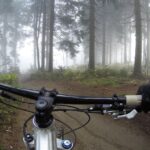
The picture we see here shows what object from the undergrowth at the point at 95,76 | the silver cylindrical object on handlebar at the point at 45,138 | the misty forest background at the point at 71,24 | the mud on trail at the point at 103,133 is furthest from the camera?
the misty forest background at the point at 71,24

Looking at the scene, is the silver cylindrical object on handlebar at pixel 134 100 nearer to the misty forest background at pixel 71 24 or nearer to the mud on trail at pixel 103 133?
the mud on trail at pixel 103 133

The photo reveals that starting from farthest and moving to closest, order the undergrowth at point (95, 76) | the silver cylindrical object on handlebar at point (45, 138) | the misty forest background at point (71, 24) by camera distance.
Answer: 1. the misty forest background at point (71, 24)
2. the undergrowth at point (95, 76)
3. the silver cylindrical object on handlebar at point (45, 138)

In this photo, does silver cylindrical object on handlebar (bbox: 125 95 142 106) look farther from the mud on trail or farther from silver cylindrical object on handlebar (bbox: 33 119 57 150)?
the mud on trail

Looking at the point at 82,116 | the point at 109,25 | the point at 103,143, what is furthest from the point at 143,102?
the point at 109,25

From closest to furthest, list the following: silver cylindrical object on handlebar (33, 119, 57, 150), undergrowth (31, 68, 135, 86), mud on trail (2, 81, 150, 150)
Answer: silver cylindrical object on handlebar (33, 119, 57, 150), mud on trail (2, 81, 150, 150), undergrowth (31, 68, 135, 86)

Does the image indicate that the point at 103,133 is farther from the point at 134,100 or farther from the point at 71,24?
the point at 71,24

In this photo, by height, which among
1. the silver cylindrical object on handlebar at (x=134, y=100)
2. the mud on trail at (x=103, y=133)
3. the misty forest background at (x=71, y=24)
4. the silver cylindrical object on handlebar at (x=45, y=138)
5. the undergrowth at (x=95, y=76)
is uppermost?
the misty forest background at (x=71, y=24)

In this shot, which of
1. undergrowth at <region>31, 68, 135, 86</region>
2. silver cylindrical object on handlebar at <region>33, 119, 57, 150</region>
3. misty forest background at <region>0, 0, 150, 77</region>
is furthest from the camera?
misty forest background at <region>0, 0, 150, 77</region>

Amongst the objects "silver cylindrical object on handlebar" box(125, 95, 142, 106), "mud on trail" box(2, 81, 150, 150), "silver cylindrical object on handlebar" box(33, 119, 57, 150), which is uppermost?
"silver cylindrical object on handlebar" box(125, 95, 142, 106)

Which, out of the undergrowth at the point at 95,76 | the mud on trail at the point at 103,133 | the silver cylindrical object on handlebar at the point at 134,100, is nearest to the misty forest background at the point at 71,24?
the undergrowth at the point at 95,76

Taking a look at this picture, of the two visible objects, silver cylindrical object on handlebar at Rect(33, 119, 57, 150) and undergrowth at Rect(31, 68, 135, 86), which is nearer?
silver cylindrical object on handlebar at Rect(33, 119, 57, 150)

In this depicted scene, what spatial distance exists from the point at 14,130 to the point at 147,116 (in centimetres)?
471

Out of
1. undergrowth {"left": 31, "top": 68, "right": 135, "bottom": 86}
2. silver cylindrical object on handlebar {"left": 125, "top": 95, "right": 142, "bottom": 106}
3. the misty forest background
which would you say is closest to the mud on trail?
undergrowth {"left": 31, "top": 68, "right": 135, "bottom": 86}

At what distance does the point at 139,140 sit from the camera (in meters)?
10.8
